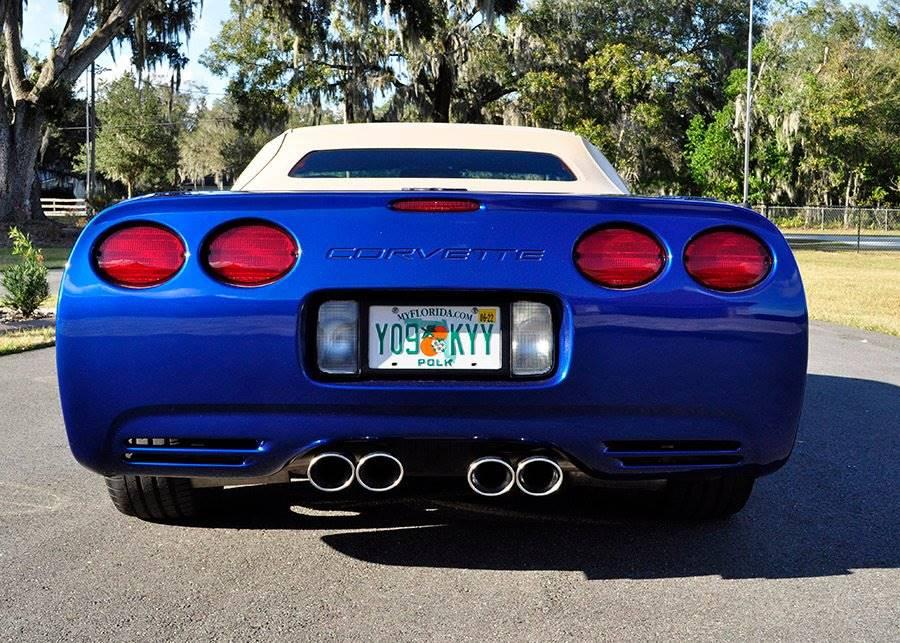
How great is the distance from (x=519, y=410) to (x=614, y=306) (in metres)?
0.39

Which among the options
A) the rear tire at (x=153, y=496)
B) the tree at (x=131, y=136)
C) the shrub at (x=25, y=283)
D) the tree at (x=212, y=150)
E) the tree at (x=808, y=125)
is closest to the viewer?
the rear tire at (x=153, y=496)

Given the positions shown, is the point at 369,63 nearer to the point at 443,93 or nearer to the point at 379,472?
the point at 443,93

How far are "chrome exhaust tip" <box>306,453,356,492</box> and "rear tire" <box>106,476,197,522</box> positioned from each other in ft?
2.50

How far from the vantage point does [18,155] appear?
26828mm

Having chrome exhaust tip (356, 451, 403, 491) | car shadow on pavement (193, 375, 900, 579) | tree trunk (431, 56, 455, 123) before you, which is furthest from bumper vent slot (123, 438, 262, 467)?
tree trunk (431, 56, 455, 123)

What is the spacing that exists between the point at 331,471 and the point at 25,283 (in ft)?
27.8

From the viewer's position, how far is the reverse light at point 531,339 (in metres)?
2.91

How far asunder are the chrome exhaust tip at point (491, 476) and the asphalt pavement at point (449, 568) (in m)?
0.30

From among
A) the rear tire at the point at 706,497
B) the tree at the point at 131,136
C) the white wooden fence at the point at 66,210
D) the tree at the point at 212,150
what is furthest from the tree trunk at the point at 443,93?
the tree at the point at 212,150

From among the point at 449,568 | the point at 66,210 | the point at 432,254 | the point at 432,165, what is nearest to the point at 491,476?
the point at 449,568

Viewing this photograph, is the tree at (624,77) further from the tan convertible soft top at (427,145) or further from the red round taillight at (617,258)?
the red round taillight at (617,258)

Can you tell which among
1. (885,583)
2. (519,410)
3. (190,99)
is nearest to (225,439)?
(519,410)

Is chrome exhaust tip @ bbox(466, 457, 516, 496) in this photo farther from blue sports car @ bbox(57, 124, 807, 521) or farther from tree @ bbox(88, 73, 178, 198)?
tree @ bbox(88, 73, 178, 198)

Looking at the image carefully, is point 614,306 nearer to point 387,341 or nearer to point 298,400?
point 387,341
